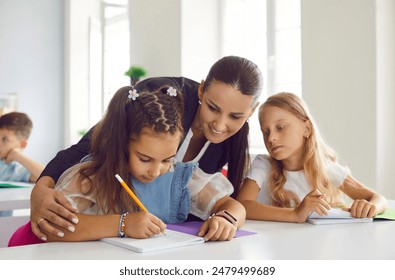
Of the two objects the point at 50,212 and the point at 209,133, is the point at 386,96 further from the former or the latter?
the point at 50,212

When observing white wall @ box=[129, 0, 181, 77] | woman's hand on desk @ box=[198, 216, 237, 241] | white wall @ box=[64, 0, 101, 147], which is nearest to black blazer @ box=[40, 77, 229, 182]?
woman's hand on desk @ box=[198, 216, 237, 241]

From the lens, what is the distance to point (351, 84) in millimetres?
2637

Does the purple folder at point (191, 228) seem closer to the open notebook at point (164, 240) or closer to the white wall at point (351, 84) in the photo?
the open notebook at point (164, 240)

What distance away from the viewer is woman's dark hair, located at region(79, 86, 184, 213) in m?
1.18

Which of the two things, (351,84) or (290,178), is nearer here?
(290,178)

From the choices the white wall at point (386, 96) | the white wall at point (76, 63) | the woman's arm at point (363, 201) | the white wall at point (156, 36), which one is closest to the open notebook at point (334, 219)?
the woman's arm at point (363, 201)

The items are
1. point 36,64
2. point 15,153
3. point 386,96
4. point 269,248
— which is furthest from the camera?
point 36,64

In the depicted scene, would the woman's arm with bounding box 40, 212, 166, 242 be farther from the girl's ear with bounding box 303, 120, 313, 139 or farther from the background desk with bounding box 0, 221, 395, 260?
the girl's ear with bounding box 303, 120, 313, 139

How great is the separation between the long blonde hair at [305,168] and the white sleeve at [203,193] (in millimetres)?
250

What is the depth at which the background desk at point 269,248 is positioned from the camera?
0.93m

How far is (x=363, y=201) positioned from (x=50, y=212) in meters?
0.78

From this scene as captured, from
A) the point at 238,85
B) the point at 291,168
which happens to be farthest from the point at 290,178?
the point at 238,85

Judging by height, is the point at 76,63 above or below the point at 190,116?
above
